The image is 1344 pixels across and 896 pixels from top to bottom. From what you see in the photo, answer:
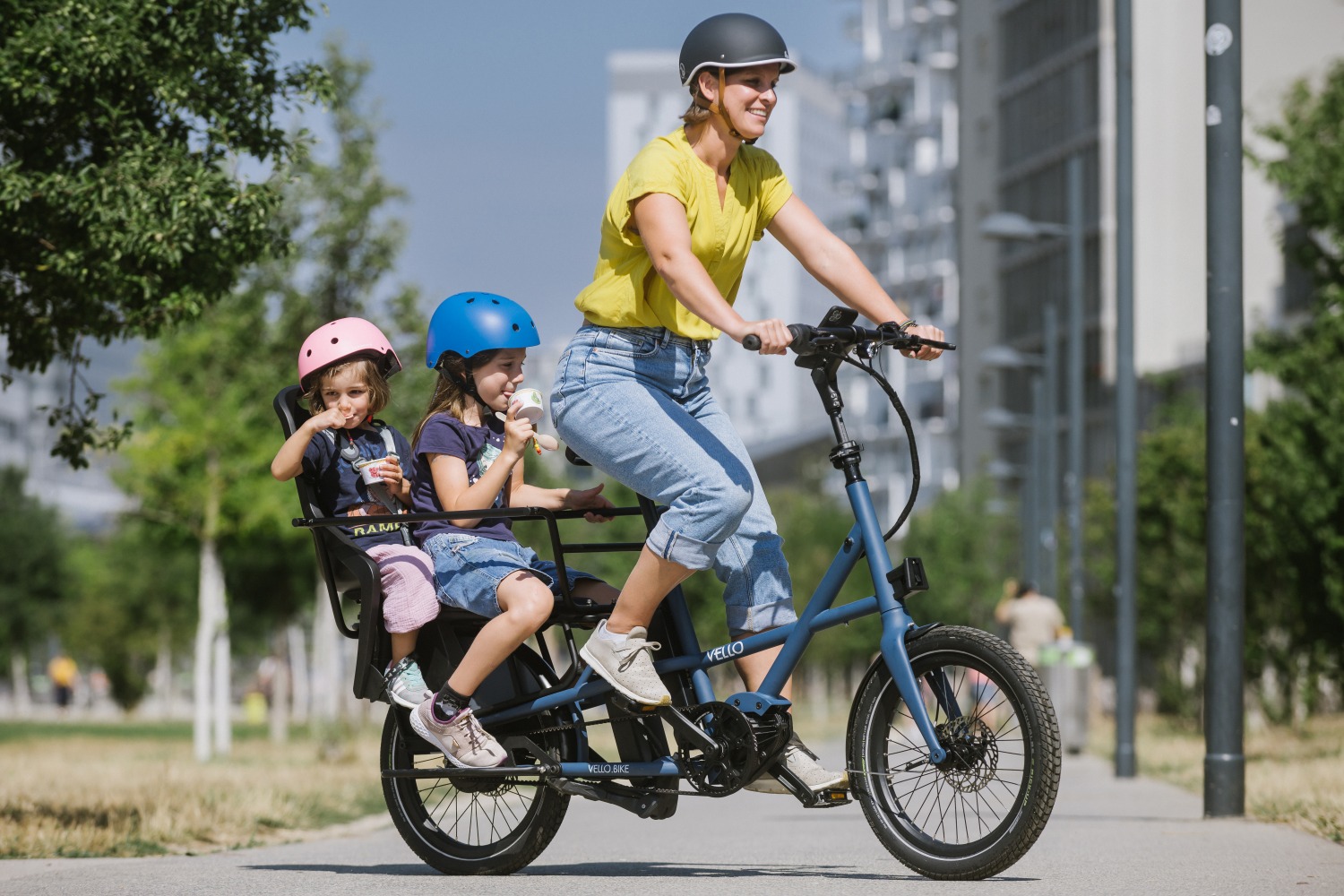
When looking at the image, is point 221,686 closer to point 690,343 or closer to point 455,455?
point 455,455

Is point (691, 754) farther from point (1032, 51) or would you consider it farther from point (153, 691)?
point (153, 691)

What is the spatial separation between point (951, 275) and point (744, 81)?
98422mm

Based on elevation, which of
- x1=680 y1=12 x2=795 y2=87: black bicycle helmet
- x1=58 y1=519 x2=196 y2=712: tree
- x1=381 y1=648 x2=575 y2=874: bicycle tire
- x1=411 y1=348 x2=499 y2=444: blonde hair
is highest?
x1=680 y1=12 x2=795 y2=87: black bicycle helmet

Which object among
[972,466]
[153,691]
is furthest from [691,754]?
[153,691]

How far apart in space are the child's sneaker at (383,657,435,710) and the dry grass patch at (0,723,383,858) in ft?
Answer: 7.45

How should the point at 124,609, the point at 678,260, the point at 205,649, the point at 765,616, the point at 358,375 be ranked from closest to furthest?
the point at 678,260
the point at 765,616
the point at 358,375
the point at 205,649
the point at 124,609

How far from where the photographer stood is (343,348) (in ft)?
22.4

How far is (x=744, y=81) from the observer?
588 centimetres

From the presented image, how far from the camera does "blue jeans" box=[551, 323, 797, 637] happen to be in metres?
5.80

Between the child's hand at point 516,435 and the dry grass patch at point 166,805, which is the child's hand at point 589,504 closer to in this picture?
the child's hand at point 516,435

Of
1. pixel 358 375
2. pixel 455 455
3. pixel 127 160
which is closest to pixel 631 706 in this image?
pixel 455 455

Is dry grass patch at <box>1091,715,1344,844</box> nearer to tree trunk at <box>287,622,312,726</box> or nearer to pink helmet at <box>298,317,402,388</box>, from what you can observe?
pink helmet at <box>298,317,402,388</box>

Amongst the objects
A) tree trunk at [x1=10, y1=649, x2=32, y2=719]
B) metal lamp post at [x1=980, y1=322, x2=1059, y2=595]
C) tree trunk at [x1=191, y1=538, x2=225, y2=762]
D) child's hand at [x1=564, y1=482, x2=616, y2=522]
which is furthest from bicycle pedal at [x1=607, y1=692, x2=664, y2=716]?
tree trunk at [x1=10, y1=649, x2=32, y2=719]

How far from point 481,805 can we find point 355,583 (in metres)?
0.79
